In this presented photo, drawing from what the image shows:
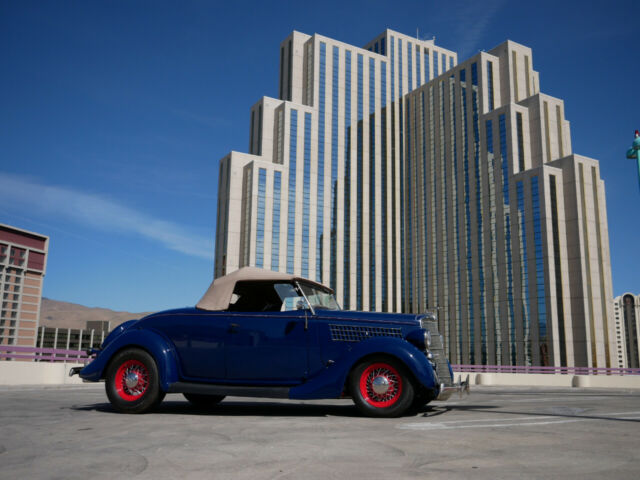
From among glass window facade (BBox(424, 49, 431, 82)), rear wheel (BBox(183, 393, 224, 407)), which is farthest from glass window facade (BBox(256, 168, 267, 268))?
rear wheel (BBox(183, 393, 224, 407))

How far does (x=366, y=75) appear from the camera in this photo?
400ft

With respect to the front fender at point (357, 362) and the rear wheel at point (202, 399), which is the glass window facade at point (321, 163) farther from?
the front fender at point (357, 362)

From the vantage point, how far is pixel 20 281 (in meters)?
154

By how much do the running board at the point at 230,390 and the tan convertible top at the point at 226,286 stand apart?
1054 millimetres

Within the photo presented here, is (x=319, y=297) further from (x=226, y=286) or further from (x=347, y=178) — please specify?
(x=347, y=178)

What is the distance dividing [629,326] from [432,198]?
10113 cm

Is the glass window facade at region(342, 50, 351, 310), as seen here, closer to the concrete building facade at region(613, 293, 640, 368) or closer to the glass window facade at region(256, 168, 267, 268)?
the glass window facade at region(256, 168, 267, 268)

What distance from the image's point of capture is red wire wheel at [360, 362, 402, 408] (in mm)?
6574

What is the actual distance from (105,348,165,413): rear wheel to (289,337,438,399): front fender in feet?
6.22

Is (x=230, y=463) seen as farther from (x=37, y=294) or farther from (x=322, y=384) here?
(x=37, y=294)

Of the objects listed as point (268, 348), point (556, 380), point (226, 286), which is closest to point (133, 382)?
point (226, 286)

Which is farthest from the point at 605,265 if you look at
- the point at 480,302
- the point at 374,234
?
the point at 374,234

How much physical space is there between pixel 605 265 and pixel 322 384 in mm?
93965

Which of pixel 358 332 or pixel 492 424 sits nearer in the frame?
pixel 492 424
